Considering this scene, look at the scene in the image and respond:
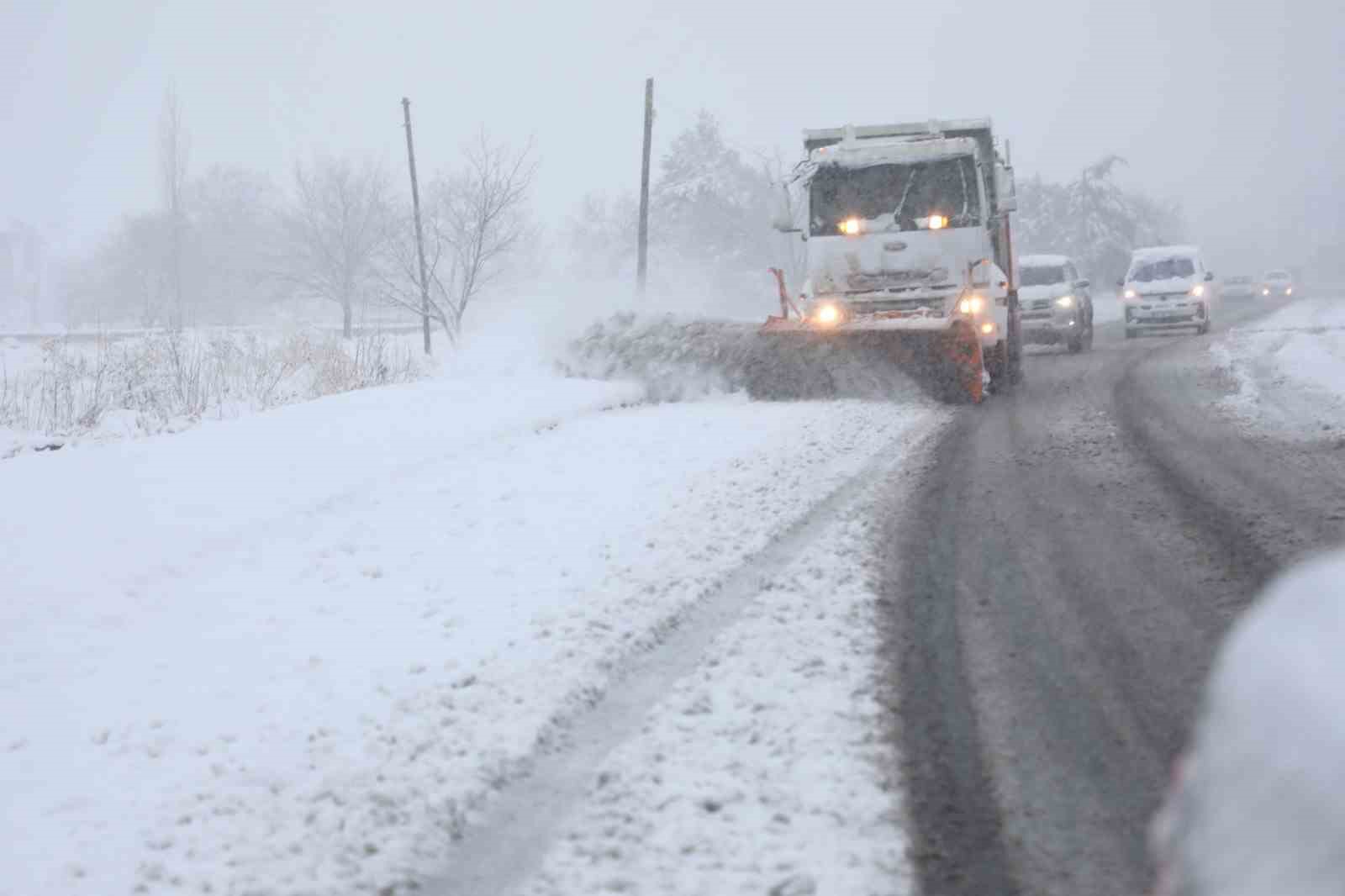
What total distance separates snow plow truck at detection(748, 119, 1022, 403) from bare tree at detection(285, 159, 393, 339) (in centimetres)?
3999

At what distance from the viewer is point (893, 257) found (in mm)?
14578

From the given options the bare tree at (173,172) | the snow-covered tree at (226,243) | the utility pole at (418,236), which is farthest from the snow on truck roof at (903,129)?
the bare tree at (173,172)

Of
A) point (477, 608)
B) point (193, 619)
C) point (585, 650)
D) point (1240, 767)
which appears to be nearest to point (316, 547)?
point (193, 619)

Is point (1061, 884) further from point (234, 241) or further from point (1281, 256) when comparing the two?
point (1281, 256)

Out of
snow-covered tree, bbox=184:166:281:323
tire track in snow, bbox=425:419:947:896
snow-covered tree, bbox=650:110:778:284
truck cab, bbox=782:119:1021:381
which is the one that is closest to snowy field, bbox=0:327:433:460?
truck cab, bbox=782:119:1021:381

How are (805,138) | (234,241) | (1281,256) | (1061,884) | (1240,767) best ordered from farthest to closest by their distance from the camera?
1. (1281,256)
2. (234,241)
3. (805,138)
4. (1061,884)
5. (1240,767)

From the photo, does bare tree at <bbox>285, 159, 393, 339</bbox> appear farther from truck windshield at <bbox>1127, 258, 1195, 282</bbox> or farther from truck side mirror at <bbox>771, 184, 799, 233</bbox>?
truck side mirror at <bbox>771, 184, 799, 233</bbox>

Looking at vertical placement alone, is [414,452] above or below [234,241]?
below

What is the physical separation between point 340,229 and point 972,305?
45506mm

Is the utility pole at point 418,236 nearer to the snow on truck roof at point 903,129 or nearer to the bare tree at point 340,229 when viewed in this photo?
the bare tree at point 340,229

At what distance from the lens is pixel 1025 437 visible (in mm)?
11047

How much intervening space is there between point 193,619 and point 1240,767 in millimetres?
5716

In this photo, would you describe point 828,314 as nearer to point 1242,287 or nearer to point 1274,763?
point 1274,763

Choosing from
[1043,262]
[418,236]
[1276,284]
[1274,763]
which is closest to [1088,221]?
[1276,284]
